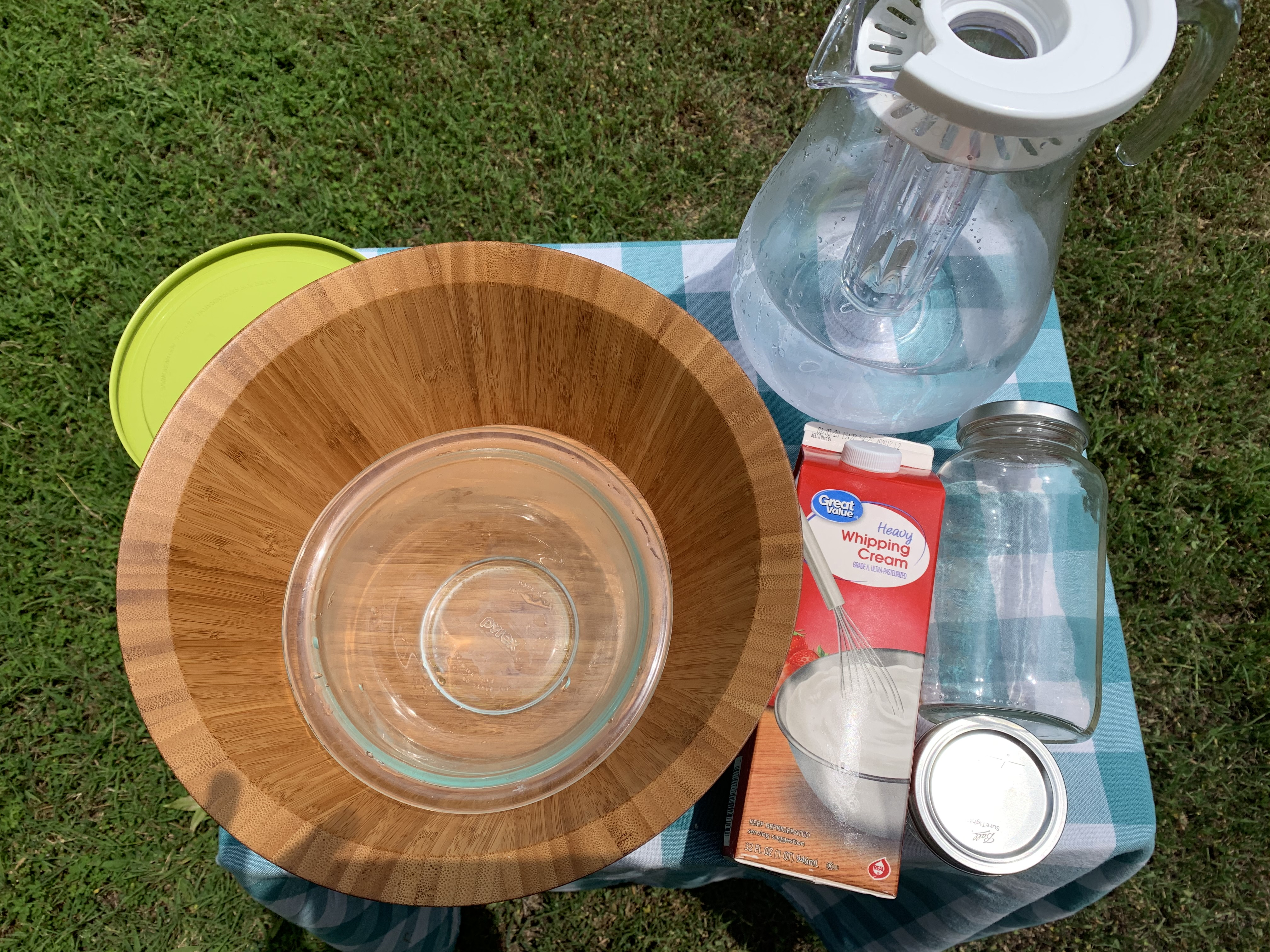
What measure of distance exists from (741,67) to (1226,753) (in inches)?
62.4

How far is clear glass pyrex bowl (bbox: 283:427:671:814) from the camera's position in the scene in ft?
1.79

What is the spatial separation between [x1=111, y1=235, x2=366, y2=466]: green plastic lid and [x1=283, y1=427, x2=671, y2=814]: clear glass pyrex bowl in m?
0.38

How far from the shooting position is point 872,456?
2.04 feet

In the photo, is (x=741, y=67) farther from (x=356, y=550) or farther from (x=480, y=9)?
(x=356, y=550)

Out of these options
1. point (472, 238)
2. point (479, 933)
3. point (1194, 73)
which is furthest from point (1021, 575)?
point (472, 238)

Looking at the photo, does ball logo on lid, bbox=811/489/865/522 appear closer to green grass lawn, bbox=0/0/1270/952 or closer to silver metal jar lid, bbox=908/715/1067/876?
silver metal jar lid, bbox=908/715/1067/876

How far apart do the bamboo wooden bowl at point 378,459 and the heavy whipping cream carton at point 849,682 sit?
120mm

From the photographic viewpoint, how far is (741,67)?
5.19 feet

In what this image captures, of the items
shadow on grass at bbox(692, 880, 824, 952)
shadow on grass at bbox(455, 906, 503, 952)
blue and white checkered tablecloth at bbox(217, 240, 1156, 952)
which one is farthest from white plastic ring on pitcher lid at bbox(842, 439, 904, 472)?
shadow on grass at bbox(455, 906, 503, 952)

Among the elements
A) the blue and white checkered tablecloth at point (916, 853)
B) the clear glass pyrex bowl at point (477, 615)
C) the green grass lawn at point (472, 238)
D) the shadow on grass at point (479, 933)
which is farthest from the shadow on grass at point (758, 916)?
the clear glass pyrex bowl at point (477, 615)

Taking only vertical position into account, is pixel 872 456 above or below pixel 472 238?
above

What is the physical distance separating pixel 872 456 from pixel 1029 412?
15 centimetres

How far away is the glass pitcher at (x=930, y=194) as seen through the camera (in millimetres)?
401

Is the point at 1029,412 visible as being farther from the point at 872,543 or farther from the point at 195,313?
the point at 195,313
